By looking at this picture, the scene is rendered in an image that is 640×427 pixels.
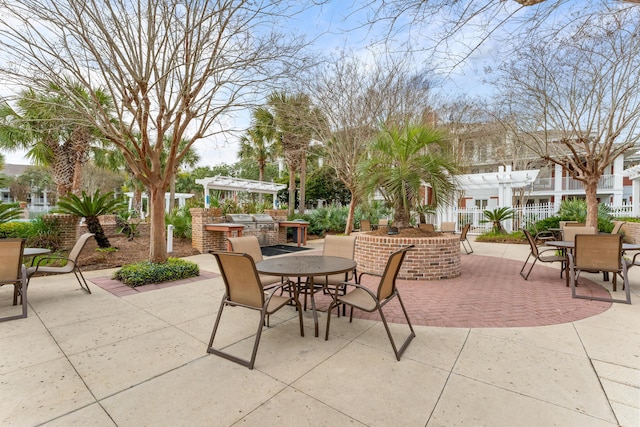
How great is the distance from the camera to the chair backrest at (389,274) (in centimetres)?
276

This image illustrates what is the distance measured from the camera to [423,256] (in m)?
5.61

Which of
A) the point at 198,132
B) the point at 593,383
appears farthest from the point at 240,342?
the point at 198,132

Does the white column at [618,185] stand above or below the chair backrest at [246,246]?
above

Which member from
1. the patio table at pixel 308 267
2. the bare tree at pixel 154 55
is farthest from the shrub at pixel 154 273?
the patio table at pixel 308 267

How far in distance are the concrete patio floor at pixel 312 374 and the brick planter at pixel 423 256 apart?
231 cm

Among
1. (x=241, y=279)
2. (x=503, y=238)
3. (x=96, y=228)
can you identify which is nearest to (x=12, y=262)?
(x=241, y=279)

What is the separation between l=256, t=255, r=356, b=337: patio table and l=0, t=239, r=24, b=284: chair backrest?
3.13 meters

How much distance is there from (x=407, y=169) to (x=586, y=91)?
Result: 6512 millimetres

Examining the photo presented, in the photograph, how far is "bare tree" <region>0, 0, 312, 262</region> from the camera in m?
4.53

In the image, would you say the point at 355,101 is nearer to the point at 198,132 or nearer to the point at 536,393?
the point at 198,132

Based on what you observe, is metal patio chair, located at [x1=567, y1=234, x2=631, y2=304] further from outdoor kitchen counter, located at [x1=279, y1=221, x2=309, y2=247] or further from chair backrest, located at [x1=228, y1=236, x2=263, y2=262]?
outdoor kitchen counter, located at [x1=279, y1=221, x2=309, y2=247]

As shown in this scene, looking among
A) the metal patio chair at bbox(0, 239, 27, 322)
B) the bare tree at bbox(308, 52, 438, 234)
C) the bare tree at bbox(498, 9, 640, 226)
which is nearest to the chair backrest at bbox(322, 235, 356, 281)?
the metal patio chair at bbox(0, 239, 27, 322)

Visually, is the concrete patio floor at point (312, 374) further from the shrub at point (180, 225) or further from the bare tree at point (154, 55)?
the shrub at point (180, 225)

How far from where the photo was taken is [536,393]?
2.14 m
